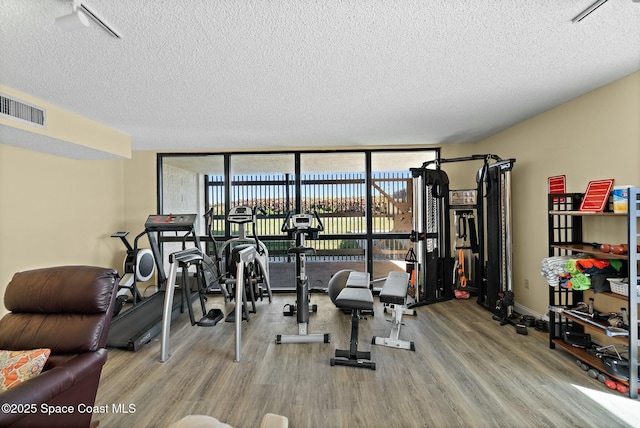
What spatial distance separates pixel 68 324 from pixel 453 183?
4921 millimetres

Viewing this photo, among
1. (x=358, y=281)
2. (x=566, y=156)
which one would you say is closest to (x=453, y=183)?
(x=566, y=156)

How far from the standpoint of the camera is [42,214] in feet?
11.3

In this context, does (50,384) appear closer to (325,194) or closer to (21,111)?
(21,111)

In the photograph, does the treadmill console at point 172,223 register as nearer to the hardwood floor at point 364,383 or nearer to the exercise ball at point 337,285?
the hardwood floor at point 364,383

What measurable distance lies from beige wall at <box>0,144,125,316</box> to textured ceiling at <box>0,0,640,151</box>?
26.2 inches

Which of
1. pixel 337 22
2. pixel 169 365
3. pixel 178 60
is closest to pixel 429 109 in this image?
pixel 337 22

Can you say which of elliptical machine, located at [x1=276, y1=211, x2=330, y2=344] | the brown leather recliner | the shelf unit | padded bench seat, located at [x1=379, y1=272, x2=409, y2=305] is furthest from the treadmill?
the shelf unit

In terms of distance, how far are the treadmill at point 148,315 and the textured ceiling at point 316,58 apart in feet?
4.11

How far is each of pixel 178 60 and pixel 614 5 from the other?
268 cm

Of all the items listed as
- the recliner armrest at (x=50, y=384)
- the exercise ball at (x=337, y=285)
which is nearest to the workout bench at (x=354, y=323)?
the exercise ball at (x=337, y=285)

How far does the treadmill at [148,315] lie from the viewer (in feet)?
9.41

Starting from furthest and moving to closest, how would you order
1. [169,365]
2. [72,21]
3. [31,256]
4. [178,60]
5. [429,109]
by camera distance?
1. [31,256]
2. [429,109]
3. [169,365]
4. [178,60]
5. [72,21]

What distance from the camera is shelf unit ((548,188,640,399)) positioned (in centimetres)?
201

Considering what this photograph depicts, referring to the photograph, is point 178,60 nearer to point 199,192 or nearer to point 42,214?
point 42,214
